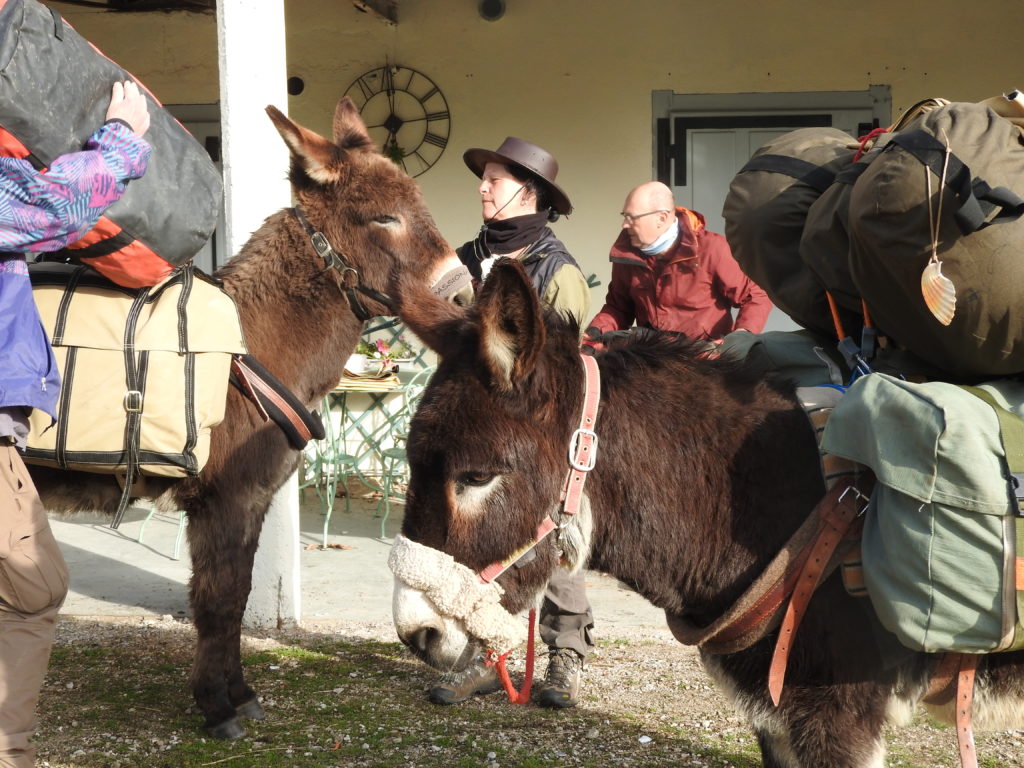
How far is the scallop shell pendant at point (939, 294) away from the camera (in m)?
1.69

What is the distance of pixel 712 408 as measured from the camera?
78.5 inches

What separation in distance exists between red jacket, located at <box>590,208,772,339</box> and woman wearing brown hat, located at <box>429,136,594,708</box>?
65cm

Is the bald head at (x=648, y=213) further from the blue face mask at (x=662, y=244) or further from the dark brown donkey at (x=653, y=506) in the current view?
the dark brown donkey at (x=653, y=506)

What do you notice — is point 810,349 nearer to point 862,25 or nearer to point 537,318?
point 537,318

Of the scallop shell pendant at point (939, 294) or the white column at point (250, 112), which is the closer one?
the scallop shell pendant at point (939, 294)

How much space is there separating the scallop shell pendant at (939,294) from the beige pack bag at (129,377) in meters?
2.03

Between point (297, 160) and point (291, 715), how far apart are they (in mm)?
2119

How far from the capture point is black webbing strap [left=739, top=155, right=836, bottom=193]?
2109 mm

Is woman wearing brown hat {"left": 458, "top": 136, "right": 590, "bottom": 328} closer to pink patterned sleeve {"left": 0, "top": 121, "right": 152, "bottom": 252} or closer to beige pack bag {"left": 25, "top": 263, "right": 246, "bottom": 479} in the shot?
beige pack bag {"left": 25, "top": 263, "right": 246, "bottom": 479}

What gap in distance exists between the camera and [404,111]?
7.14m

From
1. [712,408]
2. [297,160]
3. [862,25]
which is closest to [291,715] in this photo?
[297,160]

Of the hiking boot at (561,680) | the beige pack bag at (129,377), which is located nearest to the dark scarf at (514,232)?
the beige pack bag at (129,377)

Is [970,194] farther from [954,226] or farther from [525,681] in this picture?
[525,681]

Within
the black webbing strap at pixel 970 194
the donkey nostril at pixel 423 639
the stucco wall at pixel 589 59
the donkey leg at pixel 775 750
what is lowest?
the donkey leg at pixel 775 750
